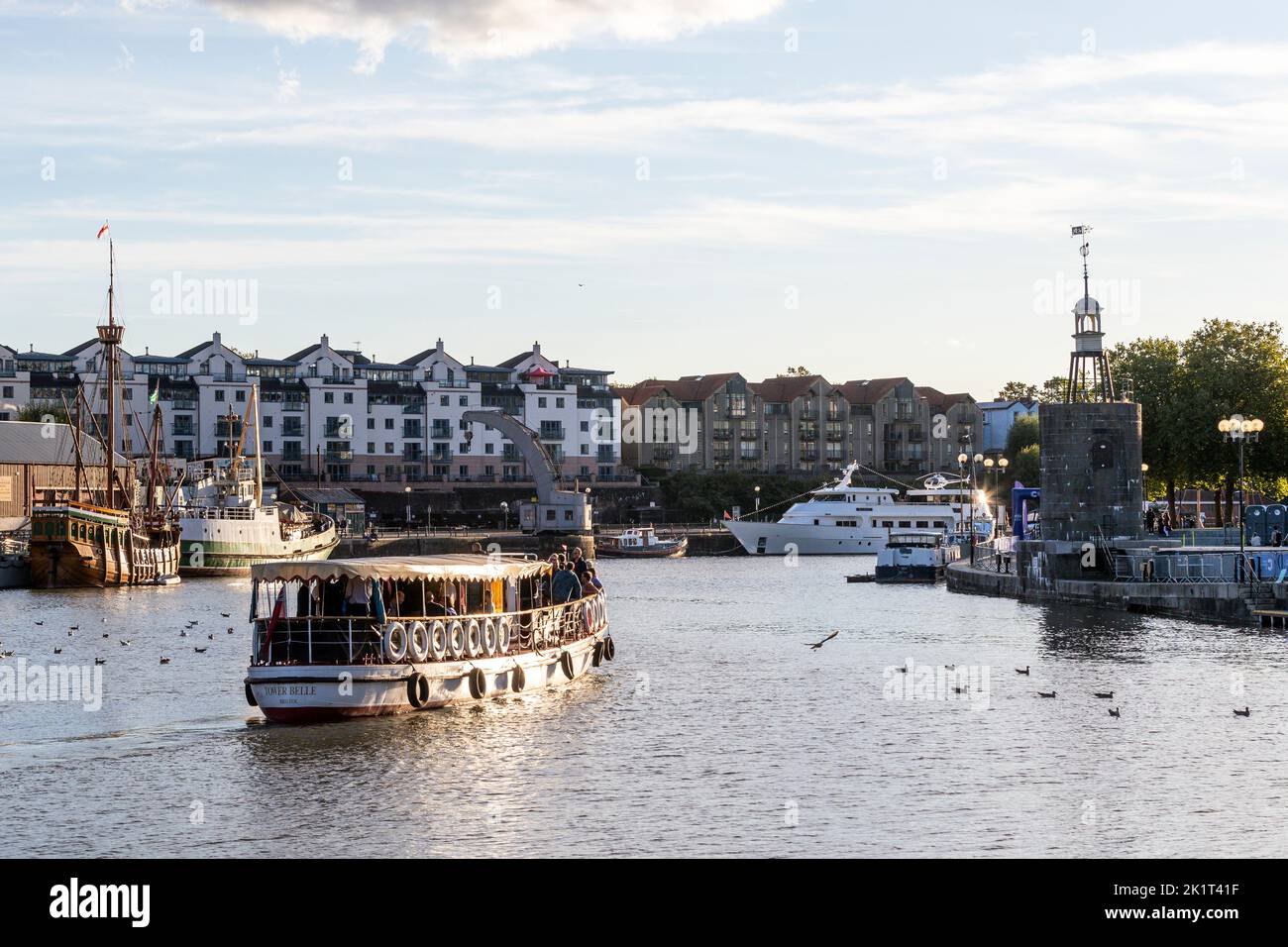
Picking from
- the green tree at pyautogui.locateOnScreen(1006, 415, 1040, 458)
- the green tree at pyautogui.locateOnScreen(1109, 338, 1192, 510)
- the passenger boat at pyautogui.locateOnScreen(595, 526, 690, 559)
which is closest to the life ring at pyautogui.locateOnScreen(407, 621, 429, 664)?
the green tree at pyautogui.locateOnScreen(1109, 338, 1192, 510)

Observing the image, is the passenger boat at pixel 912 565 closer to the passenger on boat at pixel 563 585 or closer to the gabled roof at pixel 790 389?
the passenger on boat at pixel 563 585

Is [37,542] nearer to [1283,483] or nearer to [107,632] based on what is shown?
[107,632]

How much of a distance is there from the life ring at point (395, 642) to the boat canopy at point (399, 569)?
3.92 feet

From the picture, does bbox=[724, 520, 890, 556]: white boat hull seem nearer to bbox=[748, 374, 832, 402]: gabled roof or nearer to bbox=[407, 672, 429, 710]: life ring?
bbox=[748, 374, 832, 402]: gabled roof

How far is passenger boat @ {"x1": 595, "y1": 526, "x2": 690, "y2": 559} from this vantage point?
138500mm

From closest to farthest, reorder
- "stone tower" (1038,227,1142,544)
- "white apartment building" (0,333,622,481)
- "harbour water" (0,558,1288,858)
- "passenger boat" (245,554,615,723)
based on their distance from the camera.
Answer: "harbour water" (0,558,1288,858) → "passenger boat" (245,554,615,723) → "stone tower" (1038,227,1142,544) → "white apartment building" (0,333,622,481)

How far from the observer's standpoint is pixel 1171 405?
10694 centimetres

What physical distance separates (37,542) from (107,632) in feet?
108

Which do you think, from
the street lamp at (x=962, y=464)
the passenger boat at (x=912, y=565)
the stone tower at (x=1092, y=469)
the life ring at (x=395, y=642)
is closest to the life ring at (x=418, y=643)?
the life ring at (x=395, y=642)

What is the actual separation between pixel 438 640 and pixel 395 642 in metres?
1.60

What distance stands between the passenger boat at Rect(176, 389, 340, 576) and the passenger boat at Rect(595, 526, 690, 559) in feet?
103

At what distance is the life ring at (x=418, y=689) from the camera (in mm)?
34625

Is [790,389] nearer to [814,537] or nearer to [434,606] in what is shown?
[814,537]

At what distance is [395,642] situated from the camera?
113 feet
